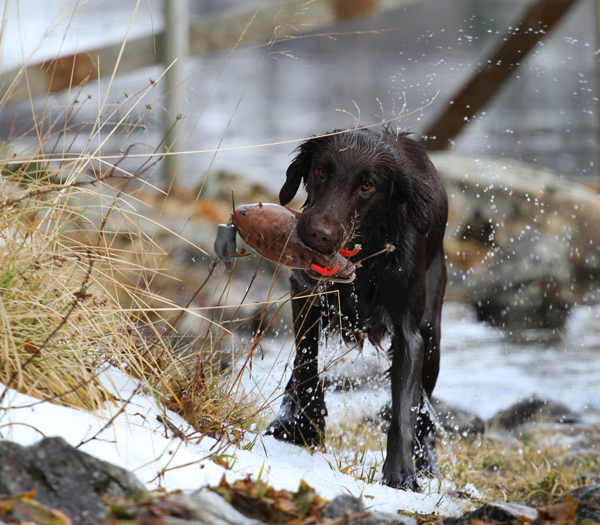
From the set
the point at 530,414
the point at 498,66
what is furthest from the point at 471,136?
the point at 530,414

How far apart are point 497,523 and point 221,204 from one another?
693 cm

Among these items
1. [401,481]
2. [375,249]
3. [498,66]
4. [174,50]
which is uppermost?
[498,66]

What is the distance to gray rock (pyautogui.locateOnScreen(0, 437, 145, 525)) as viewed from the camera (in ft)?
4.86

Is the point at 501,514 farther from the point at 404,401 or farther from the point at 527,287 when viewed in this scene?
the point at 527,287

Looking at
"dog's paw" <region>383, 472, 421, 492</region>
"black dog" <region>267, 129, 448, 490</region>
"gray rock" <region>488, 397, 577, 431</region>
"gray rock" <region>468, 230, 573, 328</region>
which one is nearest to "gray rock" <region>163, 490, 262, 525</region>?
"black dog" <region>267, 129, 448, 490</region>

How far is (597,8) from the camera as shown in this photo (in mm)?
7965

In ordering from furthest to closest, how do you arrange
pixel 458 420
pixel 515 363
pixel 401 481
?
pixel 515 363, pixel 458 420, pixel 401 481

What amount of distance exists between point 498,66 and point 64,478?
7250 millimetres

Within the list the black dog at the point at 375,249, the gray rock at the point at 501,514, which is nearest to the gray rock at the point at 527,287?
the black dog at the point at 375,249

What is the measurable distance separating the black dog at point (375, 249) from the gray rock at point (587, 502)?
0.68 meters

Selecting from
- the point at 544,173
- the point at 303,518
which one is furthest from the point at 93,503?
the point at 544,173

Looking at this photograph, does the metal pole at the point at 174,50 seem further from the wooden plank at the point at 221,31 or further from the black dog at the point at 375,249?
the black dog at the point at 375,249

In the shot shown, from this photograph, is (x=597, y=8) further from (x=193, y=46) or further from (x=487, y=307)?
(x=193, y=46)

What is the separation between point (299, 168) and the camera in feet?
9.42
